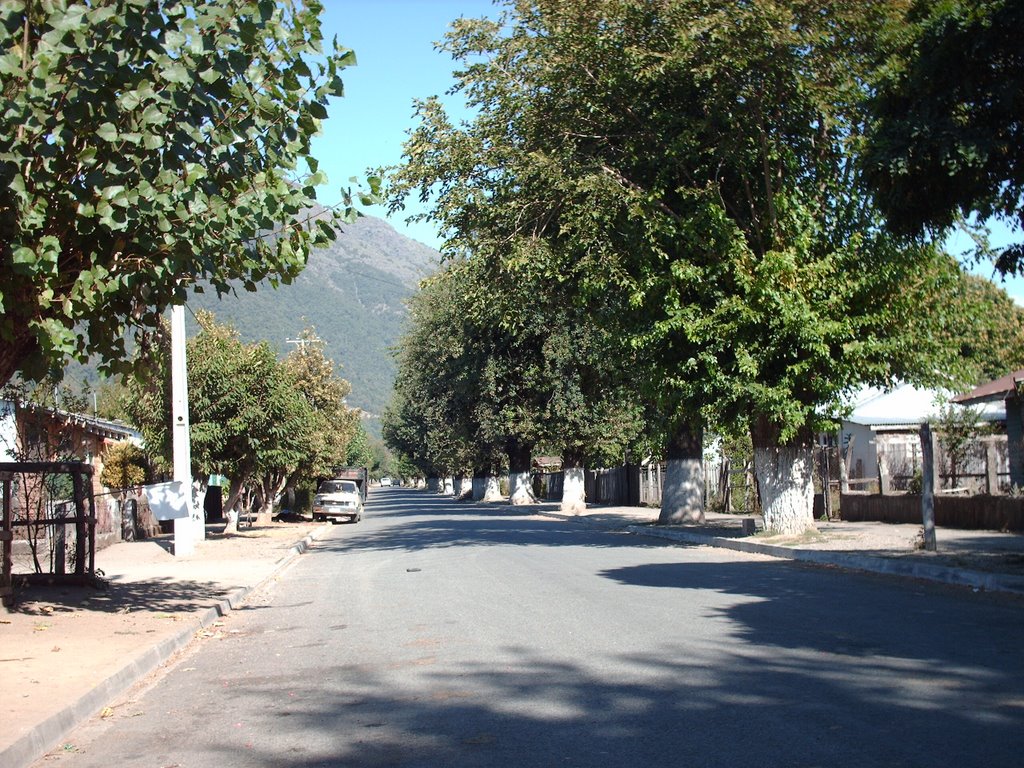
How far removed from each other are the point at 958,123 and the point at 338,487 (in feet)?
117

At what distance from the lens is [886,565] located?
1491cm

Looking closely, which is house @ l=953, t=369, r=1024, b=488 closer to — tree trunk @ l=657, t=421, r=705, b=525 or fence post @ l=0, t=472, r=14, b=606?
tree trunk @ l=657, t=421, r=705, b=525

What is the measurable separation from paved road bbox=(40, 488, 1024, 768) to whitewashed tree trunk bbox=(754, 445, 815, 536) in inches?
264

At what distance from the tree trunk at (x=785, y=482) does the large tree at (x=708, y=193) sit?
4 centimetres

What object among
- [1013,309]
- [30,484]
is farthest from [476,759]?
[1013,309]

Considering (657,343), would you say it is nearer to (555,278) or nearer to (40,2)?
(555,278)

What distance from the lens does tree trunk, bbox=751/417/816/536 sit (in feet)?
69.5

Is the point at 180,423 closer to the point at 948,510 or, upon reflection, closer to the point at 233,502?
the point at 233,502

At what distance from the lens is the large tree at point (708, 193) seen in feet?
61.5

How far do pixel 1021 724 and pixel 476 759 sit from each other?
317 centimetres

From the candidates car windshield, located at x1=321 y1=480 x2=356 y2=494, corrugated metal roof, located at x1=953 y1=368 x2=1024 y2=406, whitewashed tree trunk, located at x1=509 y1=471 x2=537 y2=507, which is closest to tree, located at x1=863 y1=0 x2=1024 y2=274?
corrugated metal roof, located at x1=953 y1=368 x2=1024 y2=406

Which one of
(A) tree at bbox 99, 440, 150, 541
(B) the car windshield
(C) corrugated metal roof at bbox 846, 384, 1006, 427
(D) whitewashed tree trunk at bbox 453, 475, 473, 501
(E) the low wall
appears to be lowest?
(D) whitewashed tree trunk at bbox 453, 475, 473, 501

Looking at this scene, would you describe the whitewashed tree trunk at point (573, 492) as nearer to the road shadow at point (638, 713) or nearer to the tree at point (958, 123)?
the tree at point (958, 123)

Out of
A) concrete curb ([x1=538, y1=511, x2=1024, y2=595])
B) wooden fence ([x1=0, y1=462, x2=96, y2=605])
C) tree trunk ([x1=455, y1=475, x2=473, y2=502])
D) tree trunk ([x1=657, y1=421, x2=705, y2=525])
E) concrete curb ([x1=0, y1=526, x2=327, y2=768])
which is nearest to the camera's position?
concrete curb ([x1=0, y1=526, x2=327, y2=768])
